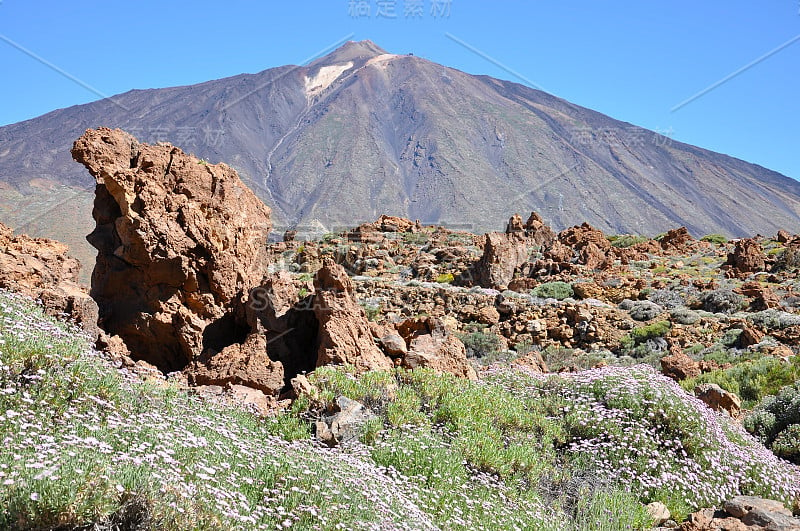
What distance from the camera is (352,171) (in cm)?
14612

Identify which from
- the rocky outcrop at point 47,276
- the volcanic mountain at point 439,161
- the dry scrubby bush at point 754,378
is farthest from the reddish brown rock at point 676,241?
the volcanic mountain at point 439,161

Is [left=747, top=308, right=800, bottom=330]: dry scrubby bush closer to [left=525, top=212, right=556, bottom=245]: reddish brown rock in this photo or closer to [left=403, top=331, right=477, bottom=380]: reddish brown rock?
[left=403, top=331, right=477, bottom=380]: reddish brown rock

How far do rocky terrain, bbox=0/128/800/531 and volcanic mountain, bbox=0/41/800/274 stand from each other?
310 feet

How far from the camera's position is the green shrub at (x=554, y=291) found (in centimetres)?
2170

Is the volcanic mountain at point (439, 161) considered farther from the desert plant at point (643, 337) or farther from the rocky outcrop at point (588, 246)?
the desert plant at point (643, 337)

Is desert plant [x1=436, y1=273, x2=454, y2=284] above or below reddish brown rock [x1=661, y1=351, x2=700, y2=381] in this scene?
above

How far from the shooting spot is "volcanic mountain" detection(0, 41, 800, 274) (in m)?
131

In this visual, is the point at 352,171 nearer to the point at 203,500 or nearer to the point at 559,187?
the point at 559,187

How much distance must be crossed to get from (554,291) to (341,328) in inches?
612

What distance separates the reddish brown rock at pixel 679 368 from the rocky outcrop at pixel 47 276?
964 centimetres

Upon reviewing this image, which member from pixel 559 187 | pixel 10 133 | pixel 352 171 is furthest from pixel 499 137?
pixel 10 133

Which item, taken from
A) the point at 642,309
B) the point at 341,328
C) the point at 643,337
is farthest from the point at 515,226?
the point at 341,328

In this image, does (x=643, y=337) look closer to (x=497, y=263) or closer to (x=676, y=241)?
(x=497, y=263)

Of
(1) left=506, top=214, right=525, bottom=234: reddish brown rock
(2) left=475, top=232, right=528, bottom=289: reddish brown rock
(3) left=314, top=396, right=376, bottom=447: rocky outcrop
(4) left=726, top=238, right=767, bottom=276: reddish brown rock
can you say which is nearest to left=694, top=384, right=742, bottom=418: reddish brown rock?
(3) left=314, top=396, right=376, bottom=447: rocky outcrop
